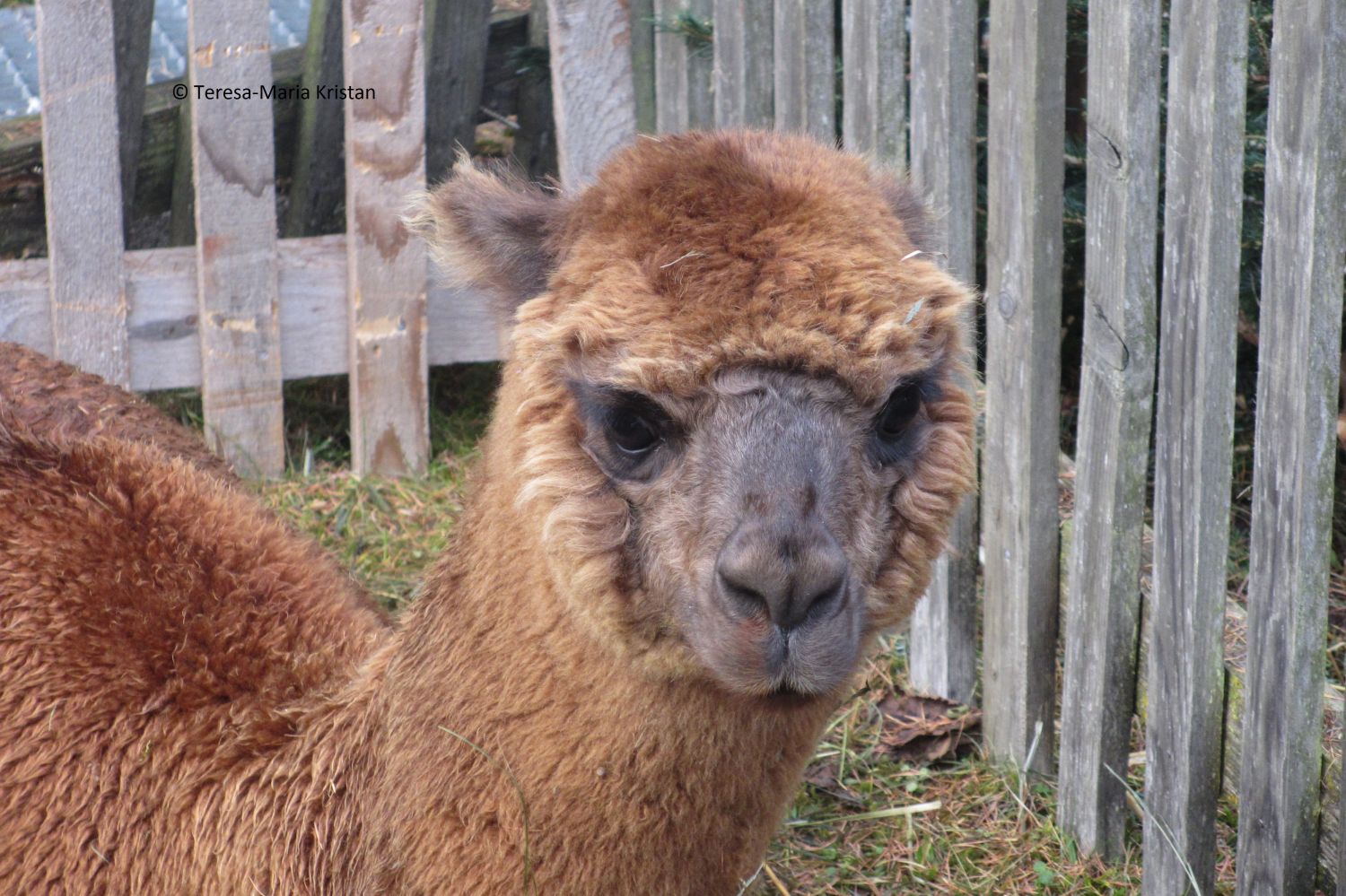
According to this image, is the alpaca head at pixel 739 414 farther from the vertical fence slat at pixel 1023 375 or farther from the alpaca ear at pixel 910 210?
the vertical fence slat at pixel 1023 375

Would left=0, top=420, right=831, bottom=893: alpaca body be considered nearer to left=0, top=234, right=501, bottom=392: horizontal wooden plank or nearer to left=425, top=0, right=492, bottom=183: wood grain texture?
left=0, top=234, right=501, bottom=392: horizontal wooden plank

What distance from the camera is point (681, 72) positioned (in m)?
5.95

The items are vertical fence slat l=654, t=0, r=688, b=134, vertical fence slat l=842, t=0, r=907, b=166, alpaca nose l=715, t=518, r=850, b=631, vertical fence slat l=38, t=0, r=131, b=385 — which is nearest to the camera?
alpaca nose l=715, t=518, r=850, b=631

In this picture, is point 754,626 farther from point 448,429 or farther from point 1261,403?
point 448,429

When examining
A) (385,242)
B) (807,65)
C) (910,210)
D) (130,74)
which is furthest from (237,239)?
(910,210)

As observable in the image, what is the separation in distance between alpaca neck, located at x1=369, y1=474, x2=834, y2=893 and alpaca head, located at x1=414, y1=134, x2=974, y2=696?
4.0 inches

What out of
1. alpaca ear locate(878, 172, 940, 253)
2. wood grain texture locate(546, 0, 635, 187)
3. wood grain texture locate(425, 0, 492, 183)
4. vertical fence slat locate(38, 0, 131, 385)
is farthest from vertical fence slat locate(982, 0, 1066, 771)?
vertical fence slat locate(38, 0, 131, 385)

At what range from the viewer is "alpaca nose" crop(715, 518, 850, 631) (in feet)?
7.31

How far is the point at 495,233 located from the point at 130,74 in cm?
436

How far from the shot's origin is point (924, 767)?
4.28m

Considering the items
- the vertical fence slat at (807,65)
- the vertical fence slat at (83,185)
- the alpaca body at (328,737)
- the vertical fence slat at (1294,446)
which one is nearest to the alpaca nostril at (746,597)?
the alpaca body at (328,737)

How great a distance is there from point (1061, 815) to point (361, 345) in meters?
3.57

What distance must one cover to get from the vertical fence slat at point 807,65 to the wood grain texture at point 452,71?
218 cm

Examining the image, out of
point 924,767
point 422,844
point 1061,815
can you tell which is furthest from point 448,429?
point 422,844
